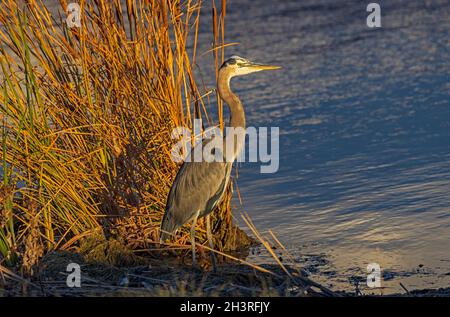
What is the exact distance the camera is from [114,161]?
21.7ft

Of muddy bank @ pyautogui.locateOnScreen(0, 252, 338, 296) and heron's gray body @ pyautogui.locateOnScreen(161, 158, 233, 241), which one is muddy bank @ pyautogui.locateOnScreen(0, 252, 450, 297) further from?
heron's gray body @ pyautogui.locateOnScreen(161, 158, 233, 241)

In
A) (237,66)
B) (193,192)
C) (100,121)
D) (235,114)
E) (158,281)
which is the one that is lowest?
(158,281)

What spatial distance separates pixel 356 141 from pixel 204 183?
12.1 feet

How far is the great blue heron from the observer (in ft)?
20.9

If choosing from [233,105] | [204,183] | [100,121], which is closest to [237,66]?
[233,105]

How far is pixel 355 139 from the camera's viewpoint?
32.4 feet

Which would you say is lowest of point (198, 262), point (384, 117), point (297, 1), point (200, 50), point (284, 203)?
point (198, 262)

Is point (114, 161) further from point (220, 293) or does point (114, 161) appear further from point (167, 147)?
point (220, 293)

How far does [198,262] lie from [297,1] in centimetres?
1293

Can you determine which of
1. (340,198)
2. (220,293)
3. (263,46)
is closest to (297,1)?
(263,46)

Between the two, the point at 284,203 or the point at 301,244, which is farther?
the point at 284,203

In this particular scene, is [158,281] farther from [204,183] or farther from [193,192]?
[204,183]

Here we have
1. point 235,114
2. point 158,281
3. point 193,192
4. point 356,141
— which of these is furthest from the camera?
point 356,141
